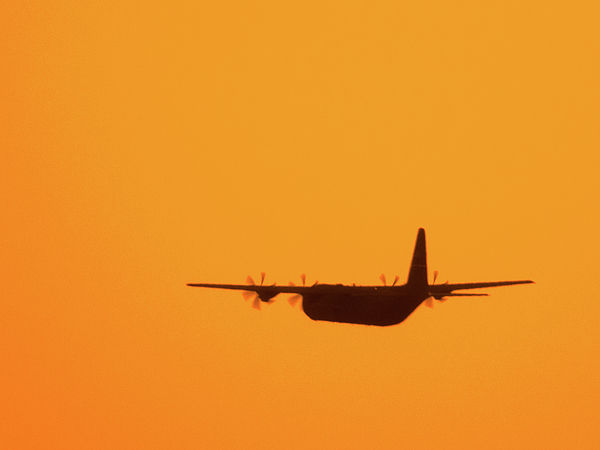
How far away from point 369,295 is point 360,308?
1.18m

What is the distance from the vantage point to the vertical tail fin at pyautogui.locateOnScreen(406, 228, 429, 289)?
51.7 meters

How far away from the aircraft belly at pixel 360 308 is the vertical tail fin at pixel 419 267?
113 cm

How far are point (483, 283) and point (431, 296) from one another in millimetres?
3454

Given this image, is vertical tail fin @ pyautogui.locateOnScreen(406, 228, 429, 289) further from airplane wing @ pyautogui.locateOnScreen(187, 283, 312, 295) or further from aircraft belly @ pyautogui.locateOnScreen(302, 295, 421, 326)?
airplane wing @ pyautogui.locateOnScreen(187, 283, 312, 295)

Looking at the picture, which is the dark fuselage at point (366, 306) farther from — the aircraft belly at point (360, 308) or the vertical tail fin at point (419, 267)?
the vertical tail fin at point (419, 267)

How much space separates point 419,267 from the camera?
51719mm

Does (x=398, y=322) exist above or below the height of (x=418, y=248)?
below

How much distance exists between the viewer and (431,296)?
2105 inches

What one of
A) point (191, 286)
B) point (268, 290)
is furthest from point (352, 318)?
point (191, 286)

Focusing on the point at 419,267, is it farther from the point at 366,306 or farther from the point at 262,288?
the point at 262,288

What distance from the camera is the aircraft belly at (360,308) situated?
52.5m

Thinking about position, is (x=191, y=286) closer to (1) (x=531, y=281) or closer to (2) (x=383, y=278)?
(2) (x=383, y=278)

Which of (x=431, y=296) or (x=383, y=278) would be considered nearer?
(x=431, y=296)

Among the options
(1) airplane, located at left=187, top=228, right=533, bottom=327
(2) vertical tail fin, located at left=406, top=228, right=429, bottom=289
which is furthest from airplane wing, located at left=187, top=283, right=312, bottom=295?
(2) vertical tail fin, located at left=406, top=228, right=429, bottom=289
